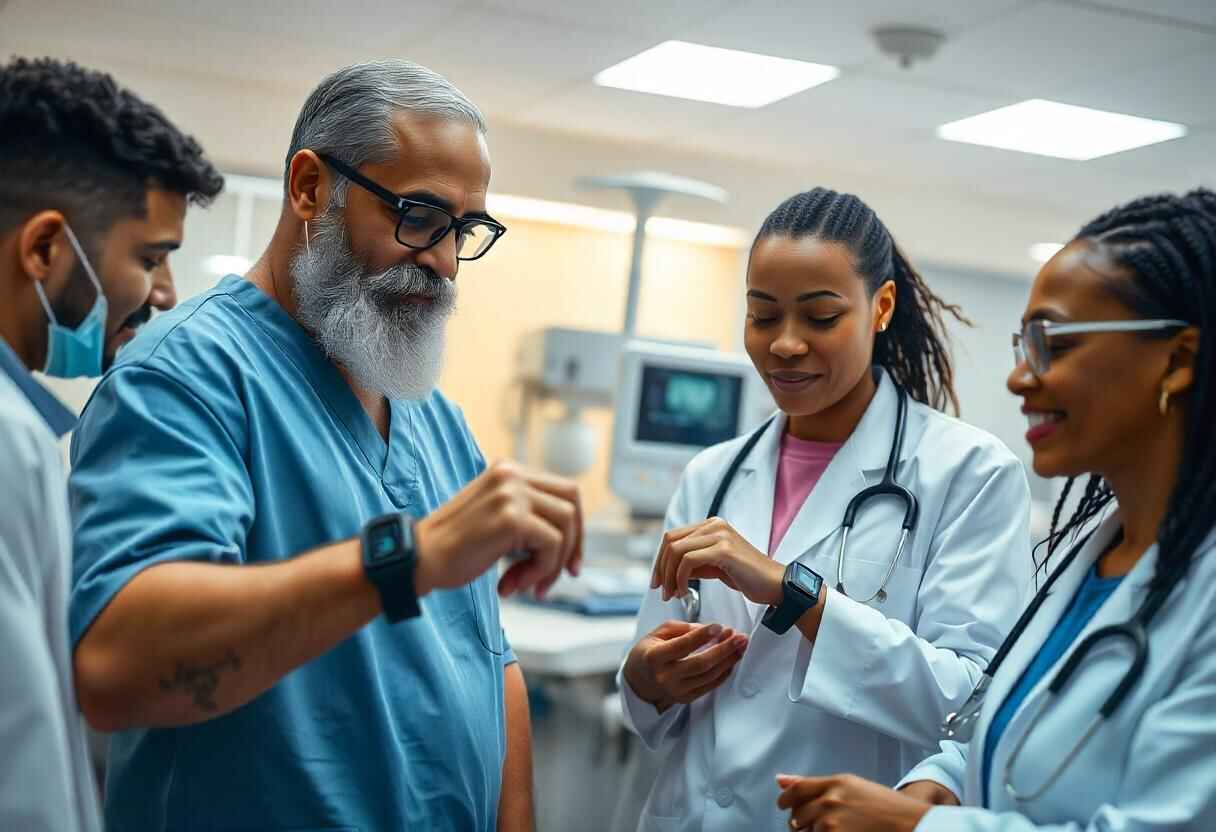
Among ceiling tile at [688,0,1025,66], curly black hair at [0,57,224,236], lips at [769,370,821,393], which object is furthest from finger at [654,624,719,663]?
ceiling tile at [688,0,1025,66]

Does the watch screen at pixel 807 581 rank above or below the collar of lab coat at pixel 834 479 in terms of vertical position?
below

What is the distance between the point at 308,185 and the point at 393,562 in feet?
1.82

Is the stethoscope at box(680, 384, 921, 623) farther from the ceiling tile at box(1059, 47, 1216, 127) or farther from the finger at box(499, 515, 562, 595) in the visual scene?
the ceiling tile at box(1059, 47, 1216, 127)

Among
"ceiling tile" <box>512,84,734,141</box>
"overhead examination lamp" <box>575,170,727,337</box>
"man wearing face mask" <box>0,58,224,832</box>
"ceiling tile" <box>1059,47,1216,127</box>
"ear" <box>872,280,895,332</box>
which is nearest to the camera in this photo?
"man wearing face mask" <box>0,58,224,832</box>

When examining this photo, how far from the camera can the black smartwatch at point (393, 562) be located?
0.91m

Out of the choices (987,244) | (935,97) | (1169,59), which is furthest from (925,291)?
(987,244)

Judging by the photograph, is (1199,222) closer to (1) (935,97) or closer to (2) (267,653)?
(2) (267,653)

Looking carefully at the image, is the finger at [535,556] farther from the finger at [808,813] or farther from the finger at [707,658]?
the finger at [707,658]

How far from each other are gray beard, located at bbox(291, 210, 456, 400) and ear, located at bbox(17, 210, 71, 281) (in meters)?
0.30

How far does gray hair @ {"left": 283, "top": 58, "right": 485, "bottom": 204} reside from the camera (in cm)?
124

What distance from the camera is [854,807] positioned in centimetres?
107

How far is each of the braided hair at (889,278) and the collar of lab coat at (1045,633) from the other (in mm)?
505

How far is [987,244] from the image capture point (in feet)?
23.6

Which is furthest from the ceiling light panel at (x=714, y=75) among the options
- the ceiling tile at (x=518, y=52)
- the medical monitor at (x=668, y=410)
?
the medical monitor at (x=668, y=410)
